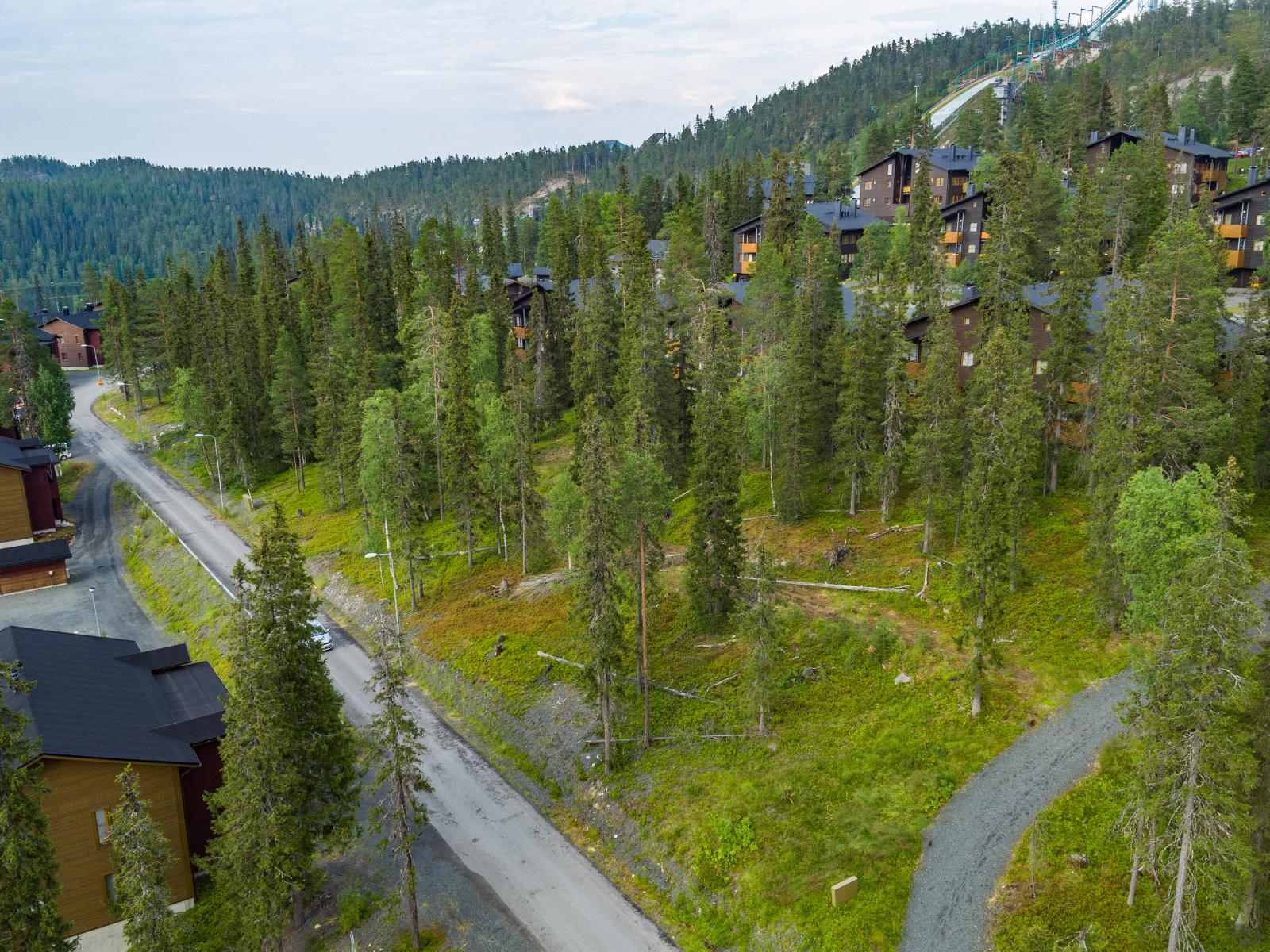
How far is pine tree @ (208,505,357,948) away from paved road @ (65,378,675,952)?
19.7 ft

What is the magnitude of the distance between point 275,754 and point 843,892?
17.8 m

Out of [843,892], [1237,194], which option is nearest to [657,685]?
[843,892]

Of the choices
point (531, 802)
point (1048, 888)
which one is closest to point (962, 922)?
point (1048, 888)

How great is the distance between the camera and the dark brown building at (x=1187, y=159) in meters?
92.8

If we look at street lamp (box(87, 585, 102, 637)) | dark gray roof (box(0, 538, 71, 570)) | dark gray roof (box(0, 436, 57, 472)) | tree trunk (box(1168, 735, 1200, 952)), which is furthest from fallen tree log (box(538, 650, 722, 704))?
dark gray roof (box(0, 436, 57, 472))

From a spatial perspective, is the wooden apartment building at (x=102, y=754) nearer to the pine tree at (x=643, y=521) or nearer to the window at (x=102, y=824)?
the window at (x=102, y=824)

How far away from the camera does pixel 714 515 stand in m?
42.3

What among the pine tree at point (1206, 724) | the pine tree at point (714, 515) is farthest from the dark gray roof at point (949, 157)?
the pine tree at point (1206, 724)

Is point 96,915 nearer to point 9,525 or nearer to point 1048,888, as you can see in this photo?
Result: point 1048,888

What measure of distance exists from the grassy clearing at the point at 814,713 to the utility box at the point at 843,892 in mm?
223

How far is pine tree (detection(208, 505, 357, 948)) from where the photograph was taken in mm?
26875

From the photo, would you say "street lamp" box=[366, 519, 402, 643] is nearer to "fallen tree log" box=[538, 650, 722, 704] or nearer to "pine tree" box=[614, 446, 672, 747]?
"fallen tree log" box=[538, 650, 722, 704]

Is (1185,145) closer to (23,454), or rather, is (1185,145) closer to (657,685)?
(657,685)

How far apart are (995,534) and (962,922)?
13.4 metres
